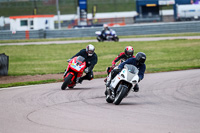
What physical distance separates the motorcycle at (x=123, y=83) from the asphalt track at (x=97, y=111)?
233mm

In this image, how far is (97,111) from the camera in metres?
8.65

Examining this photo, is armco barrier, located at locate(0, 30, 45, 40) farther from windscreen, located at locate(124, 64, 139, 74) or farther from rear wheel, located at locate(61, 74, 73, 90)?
windscreen, located at locate(124, 64, 139, 74)

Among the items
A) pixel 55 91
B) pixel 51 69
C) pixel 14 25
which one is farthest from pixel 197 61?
pixel 14 25

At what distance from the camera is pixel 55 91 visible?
40.5ft

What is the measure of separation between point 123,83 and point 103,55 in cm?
1696

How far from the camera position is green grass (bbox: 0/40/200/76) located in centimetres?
2075

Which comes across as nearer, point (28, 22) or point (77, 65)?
point (77, 65)

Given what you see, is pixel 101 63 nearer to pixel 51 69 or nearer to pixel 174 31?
pixel 51 69

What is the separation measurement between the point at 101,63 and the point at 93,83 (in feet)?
27.9

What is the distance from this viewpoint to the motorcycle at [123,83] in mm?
9562

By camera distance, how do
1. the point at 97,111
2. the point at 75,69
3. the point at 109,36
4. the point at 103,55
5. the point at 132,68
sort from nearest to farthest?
the point at 97,111, the point at 132,68, the point at 75,69, the point at 103,55, the point at 109,36

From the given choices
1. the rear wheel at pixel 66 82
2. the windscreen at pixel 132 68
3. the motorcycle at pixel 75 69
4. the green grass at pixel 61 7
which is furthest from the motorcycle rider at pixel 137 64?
the green grass at pixel 61 7

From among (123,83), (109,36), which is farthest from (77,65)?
(109,36)

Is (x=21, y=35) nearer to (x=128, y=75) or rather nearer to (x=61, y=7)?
(x=128, y=75)
